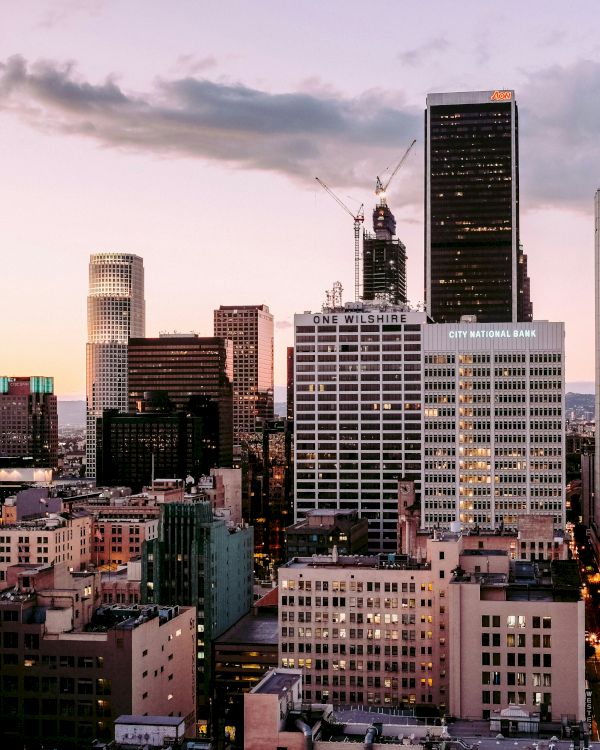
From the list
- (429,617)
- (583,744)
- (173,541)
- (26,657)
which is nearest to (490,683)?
(429,617)

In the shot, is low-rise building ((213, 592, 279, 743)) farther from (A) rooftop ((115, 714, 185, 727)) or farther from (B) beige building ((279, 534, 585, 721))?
(A) rooftop ((115, 714, 185, 727))

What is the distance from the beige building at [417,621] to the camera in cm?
12850

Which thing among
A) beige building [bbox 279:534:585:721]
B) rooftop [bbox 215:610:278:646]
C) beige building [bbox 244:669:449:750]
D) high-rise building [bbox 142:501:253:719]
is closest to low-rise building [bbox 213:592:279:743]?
rooftop [bbox 215:610:278:646]

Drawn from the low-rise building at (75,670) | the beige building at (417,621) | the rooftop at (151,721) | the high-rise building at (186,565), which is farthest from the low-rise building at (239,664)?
→ the rooftop at (151,721)

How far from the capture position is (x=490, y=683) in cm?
12812

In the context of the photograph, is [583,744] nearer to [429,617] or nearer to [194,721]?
[429,617]

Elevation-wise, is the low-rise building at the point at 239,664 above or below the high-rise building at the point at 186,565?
below

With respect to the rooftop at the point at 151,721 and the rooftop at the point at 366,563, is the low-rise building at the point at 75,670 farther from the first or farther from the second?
the rooftop at the point at 366,563

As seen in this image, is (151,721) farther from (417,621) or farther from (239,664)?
(239,664)

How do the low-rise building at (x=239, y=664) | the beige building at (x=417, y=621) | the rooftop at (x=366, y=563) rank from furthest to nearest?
the low-rise building at (x=239, y=664) → the rooftop at (x=366, y=563) → the beige building at (x=417, y=621)

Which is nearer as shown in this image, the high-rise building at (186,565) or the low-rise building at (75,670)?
the low-rise building at (75,670)

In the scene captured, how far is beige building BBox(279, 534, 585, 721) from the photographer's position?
128 meters

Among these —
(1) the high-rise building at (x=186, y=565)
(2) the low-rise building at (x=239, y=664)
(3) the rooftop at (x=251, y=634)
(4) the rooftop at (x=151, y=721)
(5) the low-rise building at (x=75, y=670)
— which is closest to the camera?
(4) the rooftop at (x=151, y=721)

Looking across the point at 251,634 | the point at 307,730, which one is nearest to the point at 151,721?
the point at 307,730
